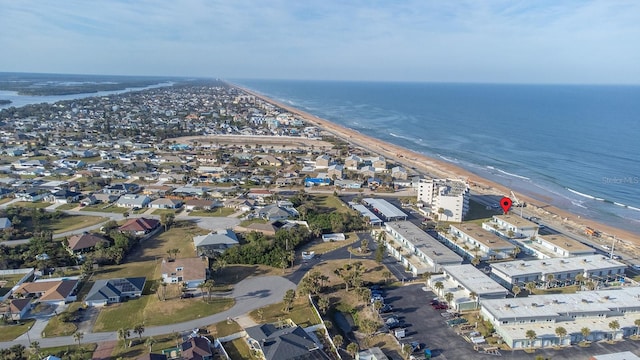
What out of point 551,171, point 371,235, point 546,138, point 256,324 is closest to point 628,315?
point 371,235

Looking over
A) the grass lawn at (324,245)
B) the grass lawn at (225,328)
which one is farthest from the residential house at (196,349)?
the grass lawn at (324,245)

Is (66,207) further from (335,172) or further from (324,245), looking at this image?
(335,172)

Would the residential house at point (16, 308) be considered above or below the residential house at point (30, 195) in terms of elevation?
below

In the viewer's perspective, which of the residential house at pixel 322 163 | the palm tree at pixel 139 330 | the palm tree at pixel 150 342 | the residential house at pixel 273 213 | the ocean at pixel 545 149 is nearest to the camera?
the palm tree at pixel 150 342

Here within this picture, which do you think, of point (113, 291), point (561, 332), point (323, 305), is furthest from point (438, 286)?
point (113, 291)

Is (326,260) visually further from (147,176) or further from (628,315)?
(147,176)

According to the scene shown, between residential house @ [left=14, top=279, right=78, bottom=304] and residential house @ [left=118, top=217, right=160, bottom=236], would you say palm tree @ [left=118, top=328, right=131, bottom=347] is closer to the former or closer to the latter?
residential house @ [left=14, top=279, right=78, bottom=304]

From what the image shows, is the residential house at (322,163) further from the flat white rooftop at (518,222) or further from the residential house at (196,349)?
the residential house at (196,349)
